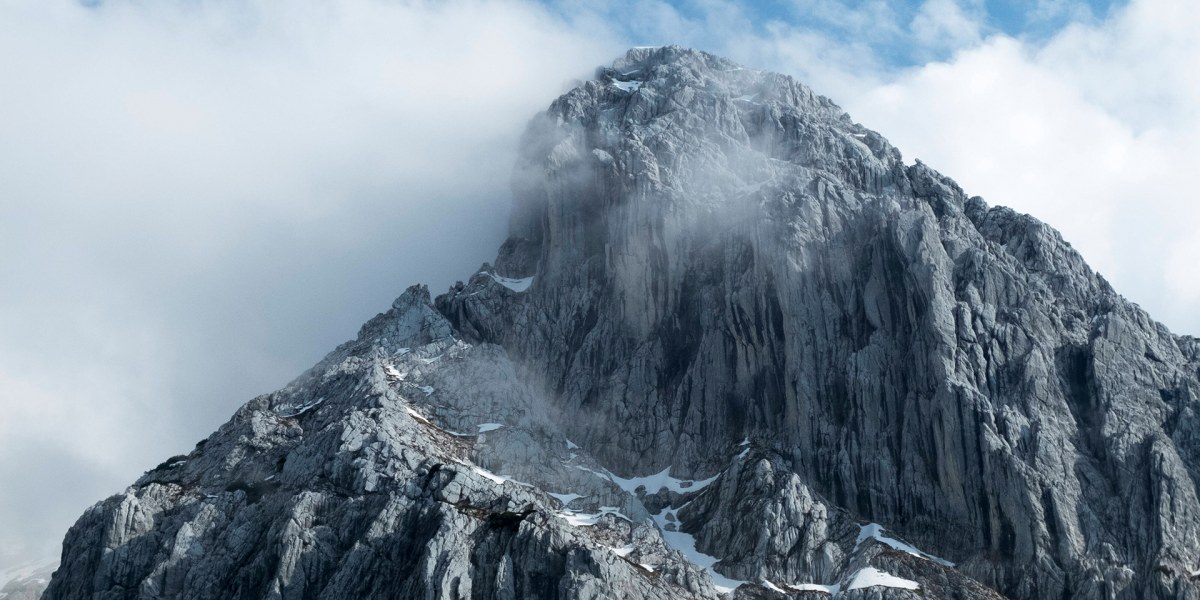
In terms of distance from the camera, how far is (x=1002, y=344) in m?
166

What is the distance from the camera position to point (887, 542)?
501 ft

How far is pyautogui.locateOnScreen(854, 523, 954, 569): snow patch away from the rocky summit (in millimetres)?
379

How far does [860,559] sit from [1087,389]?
4359cm

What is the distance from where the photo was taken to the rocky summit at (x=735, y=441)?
144m

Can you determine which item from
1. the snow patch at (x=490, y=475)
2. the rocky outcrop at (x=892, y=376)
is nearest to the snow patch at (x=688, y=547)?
the rocky outcrop at (x=892, y=376)

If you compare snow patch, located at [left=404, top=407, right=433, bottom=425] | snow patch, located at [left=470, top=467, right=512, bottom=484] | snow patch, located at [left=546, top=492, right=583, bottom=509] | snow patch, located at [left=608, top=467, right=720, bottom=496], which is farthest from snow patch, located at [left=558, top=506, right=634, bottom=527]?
snow patch, located at [left=404, top=407, right=433, bottom=425]

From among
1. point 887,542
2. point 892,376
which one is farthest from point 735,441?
point 887,542

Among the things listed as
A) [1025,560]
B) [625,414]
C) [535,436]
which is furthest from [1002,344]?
[535,436]

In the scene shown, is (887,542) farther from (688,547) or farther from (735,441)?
(735,441)

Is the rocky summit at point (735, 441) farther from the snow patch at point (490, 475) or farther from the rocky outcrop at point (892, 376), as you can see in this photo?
the snow patch at point (490, 475)

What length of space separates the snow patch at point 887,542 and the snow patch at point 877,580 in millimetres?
6524

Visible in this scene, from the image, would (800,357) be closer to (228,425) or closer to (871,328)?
(871,328)

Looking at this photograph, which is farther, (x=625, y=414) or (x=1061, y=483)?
(x=625, y=414)

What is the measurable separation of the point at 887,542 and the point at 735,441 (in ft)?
97.8
